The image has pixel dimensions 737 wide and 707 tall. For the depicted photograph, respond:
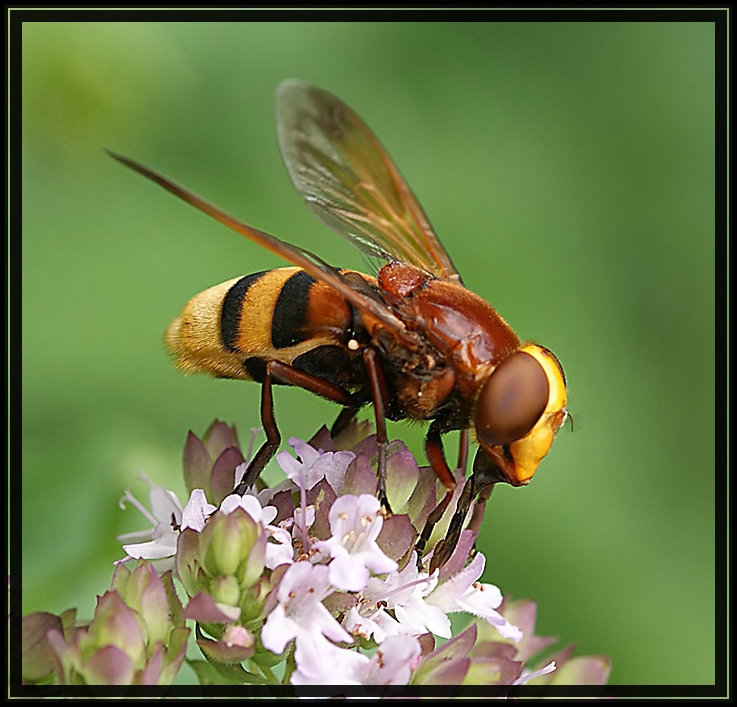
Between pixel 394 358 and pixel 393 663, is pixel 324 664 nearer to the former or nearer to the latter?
pixel 393 663

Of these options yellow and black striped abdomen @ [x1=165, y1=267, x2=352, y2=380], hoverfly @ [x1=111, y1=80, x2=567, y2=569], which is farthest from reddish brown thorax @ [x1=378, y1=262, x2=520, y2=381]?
yellow and black striped abdomen @ [x1=165, y1=267, x2=352, y2=380]

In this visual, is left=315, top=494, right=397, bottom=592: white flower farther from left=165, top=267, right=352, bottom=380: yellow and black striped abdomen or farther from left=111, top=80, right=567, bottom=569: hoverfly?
left=165, top=267, right=352, bottom=380: yellow and black striped abdomen

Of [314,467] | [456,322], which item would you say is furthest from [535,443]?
[314,467]

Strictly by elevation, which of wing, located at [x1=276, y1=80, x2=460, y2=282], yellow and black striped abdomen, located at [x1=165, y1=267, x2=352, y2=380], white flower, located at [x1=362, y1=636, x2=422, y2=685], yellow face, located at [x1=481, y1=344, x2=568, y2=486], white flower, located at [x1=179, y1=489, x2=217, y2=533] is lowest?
white flower, located at [x1=362, y1=636, x2=422, y2=685]

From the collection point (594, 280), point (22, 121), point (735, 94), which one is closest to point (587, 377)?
point (594, 280)

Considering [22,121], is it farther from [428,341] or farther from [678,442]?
[678,442]
